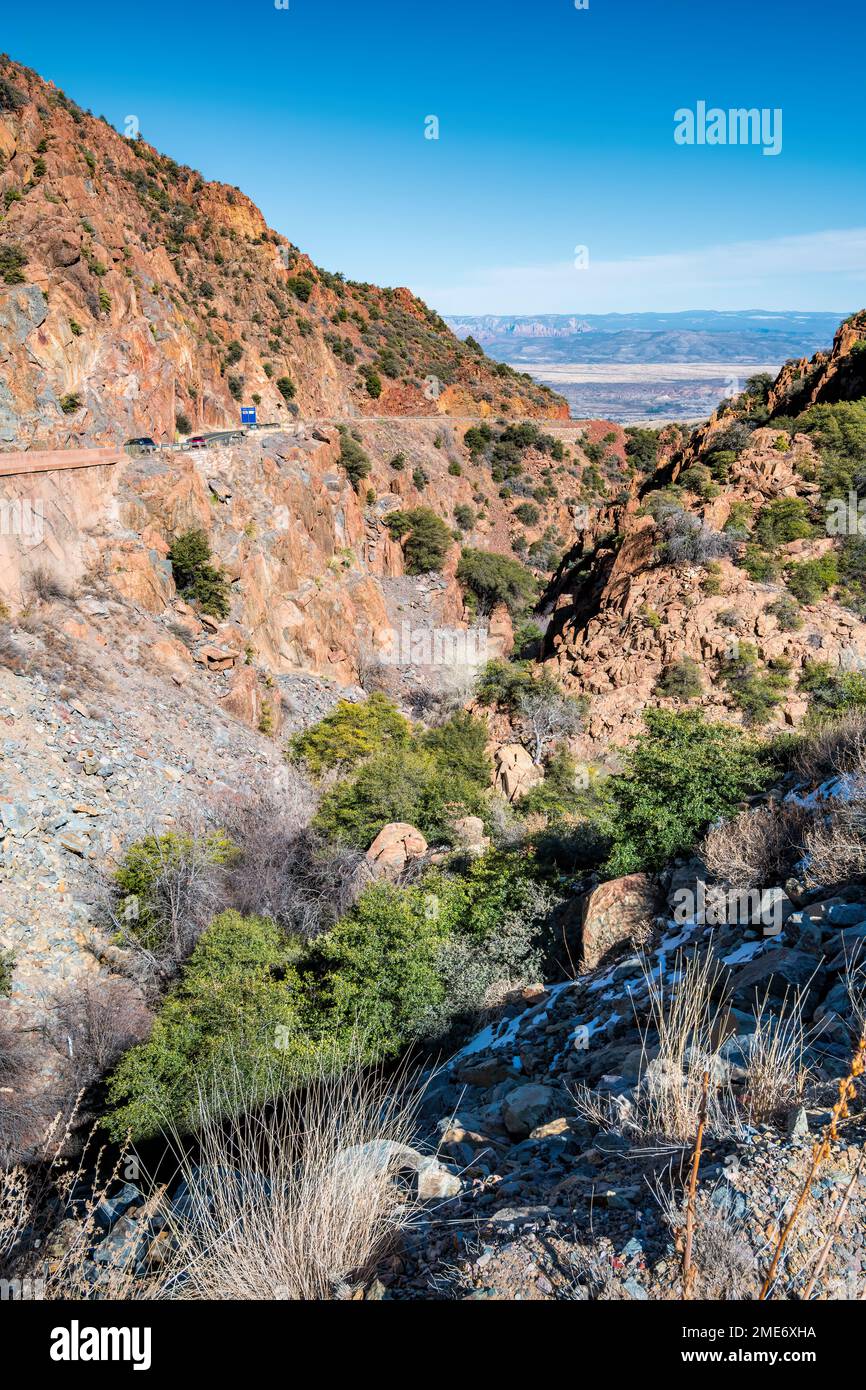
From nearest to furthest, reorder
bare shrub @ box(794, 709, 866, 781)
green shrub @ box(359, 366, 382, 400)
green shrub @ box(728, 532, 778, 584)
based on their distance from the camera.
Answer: bare shrub @ box(794, 709, 866, 781) → green shrub @ box(728, 532, 778, 584) → green shrub @ box(359, 366, 382, 400)

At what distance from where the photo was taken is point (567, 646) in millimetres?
21656

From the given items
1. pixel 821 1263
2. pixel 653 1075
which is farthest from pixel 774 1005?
pixel 821 1263

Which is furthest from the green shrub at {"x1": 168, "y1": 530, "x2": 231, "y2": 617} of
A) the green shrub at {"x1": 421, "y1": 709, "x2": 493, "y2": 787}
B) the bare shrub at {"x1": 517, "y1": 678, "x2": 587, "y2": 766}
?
the bare shrub at {"x1": 517, "y1": 678, "x2": 587, "y2": 766}

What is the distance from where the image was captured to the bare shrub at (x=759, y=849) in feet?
27.1

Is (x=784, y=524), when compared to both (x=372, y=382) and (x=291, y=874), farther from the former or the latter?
(x=372, y=382)

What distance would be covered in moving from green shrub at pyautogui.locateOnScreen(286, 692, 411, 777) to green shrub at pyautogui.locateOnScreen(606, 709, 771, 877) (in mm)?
10987

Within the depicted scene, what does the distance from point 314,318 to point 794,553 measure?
40.8 metres

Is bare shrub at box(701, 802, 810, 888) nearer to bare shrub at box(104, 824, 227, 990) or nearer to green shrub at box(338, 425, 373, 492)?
bare shrub at box(104, 824, 227, 990)

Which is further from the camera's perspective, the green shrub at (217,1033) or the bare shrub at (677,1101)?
the green shrub at (217,1033)

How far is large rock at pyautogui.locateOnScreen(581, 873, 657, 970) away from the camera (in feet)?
29.6

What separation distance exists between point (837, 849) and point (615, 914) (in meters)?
2.92

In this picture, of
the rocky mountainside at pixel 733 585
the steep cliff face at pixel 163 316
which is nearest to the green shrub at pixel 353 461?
the steep cliff face at pixel 163 316

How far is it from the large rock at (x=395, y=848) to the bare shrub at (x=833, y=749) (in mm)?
7557

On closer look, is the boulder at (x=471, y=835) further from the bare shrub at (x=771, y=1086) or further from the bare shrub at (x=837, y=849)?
the bare shrub at (x=771, y=1086)
